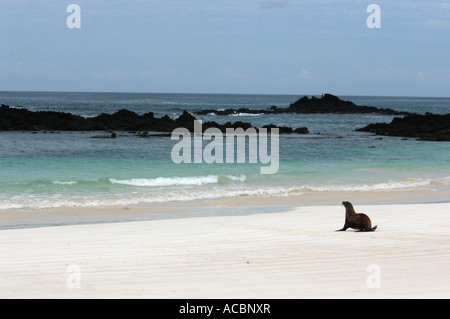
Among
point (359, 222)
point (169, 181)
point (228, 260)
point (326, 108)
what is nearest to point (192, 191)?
point (169, 181)

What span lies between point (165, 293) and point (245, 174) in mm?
13855

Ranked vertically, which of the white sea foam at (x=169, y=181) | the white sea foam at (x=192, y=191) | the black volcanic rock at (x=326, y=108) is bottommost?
the white sea foam at (x=192, y=191)

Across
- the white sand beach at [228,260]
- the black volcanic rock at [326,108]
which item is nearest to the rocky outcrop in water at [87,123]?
the white sand beach at [228,260]

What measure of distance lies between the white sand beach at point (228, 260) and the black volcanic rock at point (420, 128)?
2840 centimetres

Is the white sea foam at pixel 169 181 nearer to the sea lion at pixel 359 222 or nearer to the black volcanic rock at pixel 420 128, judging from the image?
the sea lion at pixel 359 222

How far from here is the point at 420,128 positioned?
41375 millimetres

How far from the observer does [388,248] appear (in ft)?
25.2

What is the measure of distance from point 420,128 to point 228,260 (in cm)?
3714

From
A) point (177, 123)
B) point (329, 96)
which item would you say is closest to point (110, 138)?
point (177, 123)

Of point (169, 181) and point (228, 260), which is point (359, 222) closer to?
point (228, 260)

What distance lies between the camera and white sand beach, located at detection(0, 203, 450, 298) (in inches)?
223

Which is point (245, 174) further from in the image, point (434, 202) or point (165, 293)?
point (165, 293)

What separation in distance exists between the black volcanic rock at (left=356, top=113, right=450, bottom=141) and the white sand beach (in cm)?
2840

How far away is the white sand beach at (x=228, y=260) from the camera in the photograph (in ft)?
18.5
